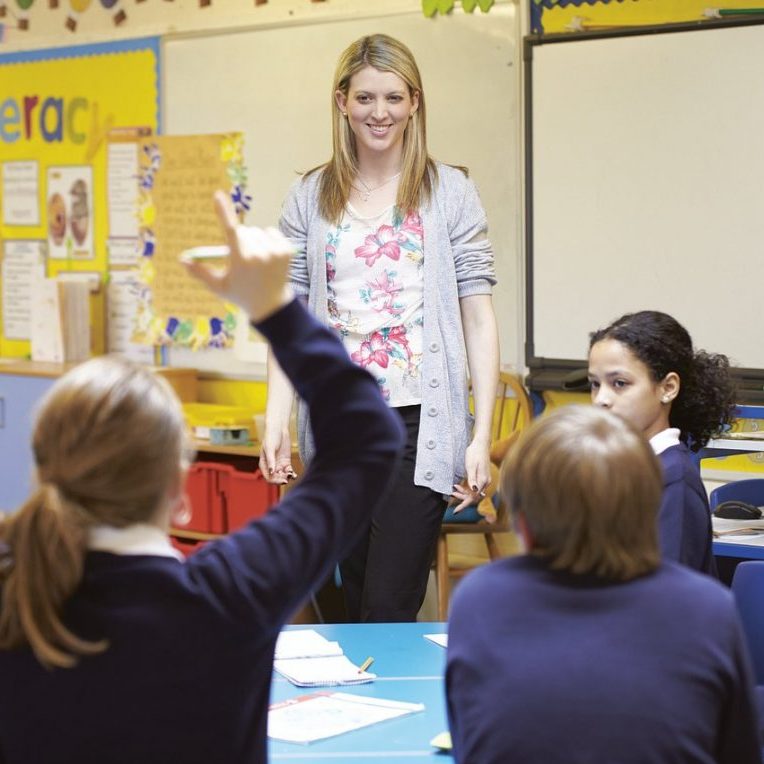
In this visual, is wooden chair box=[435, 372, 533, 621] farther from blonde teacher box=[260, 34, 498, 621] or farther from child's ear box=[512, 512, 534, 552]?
child's ear box=[512, 512, 534, 552]

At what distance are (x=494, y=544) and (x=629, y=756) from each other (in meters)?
2.88

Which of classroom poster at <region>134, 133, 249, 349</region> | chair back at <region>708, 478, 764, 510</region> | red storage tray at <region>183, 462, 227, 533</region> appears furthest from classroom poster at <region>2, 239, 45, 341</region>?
chair back at <region>708, 478, 764, 510</region>

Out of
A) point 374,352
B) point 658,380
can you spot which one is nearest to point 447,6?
point 374,352

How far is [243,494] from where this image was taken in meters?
4.35

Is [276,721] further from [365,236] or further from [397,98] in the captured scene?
[397,98]

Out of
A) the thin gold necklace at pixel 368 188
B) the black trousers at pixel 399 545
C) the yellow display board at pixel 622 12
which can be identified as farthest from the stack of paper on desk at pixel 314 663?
the yellow display board at pixel 622 12

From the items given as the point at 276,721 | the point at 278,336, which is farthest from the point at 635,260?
the point at 278,336

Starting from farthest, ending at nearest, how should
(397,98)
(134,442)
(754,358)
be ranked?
(754,358), (397,98), (134,442)

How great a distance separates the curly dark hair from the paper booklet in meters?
0.88

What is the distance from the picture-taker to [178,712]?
106 centimetres

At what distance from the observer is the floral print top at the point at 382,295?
234 cm

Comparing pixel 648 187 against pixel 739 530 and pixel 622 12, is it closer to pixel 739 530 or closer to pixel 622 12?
pixel 622 12

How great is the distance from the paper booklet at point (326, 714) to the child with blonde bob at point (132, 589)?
1.52 feet

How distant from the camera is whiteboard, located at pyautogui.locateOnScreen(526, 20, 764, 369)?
3.58 metres
